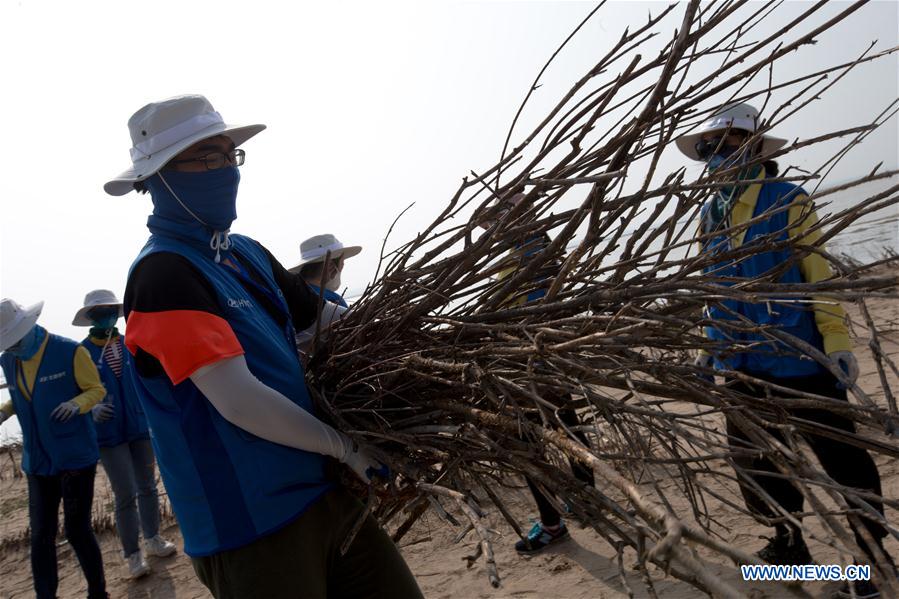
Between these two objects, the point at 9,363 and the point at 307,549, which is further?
the point at 9,363

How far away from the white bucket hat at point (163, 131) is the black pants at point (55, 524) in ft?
9.23

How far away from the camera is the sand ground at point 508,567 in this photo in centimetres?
331

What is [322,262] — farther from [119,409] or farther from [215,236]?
[215,236]

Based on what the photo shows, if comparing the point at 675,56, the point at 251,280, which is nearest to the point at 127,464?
the point at 251,280

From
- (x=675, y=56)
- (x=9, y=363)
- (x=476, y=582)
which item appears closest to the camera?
(x=675, y=56)

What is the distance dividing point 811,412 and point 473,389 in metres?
1.76

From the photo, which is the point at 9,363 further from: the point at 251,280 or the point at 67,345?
the point at 251,280

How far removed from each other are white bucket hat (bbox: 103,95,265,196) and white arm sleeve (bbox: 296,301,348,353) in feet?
2.38

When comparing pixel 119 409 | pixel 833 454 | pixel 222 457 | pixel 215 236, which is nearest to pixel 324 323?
pixel 215 236

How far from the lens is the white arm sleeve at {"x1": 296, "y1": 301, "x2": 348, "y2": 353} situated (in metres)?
2.43

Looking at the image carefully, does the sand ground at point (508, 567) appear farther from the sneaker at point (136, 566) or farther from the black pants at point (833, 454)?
the black pants at point (833, 454)

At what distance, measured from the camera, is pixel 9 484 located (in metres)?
7.58

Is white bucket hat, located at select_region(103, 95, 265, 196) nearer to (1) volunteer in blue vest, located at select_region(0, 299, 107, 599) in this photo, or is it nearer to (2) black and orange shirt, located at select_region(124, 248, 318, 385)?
(2) black and orange shirt, located at select_region(124, 248, 318, 385)

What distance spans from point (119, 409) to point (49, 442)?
648 millimetres
